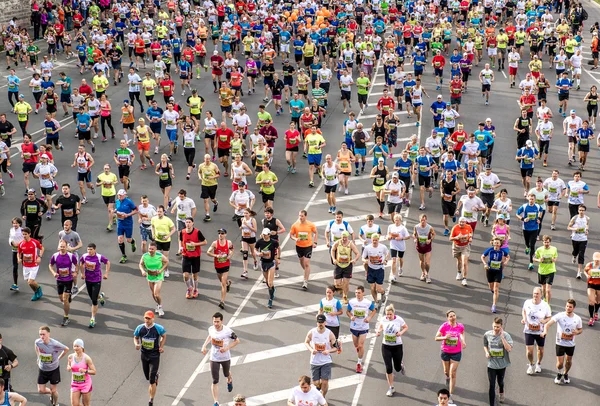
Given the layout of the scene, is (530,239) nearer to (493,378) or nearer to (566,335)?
(566,335)

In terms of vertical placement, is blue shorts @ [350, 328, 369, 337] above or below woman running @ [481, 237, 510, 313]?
below

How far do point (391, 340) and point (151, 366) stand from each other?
4.09 metres

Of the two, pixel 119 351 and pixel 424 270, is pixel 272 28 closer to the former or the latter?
pixel 424 270

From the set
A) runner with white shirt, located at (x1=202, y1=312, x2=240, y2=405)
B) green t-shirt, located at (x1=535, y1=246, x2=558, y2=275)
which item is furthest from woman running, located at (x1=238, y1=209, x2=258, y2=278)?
green t-shirt, located at (x1=535, y1=246, x2=558, y2=275)

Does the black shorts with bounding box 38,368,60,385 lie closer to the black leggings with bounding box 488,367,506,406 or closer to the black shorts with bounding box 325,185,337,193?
the black leggings with bounding box 488,367,506,406

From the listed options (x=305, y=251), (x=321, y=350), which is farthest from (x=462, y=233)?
(x=321, y=350)

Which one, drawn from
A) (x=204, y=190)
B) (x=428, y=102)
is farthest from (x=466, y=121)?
(x=204, y=190)

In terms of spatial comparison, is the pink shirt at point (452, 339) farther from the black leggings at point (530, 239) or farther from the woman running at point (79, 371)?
the black leggings at point (530, 239)

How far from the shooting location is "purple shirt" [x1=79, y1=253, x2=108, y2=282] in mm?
18891

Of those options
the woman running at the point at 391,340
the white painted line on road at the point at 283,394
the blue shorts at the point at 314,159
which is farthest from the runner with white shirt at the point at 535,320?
the blue shorts at the point at 314,159

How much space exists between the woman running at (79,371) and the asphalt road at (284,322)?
3.60 feet

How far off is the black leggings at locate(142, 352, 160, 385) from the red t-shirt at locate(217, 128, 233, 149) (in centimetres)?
1235

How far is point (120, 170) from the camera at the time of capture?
26.3 m

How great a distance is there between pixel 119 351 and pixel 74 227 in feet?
19.5
